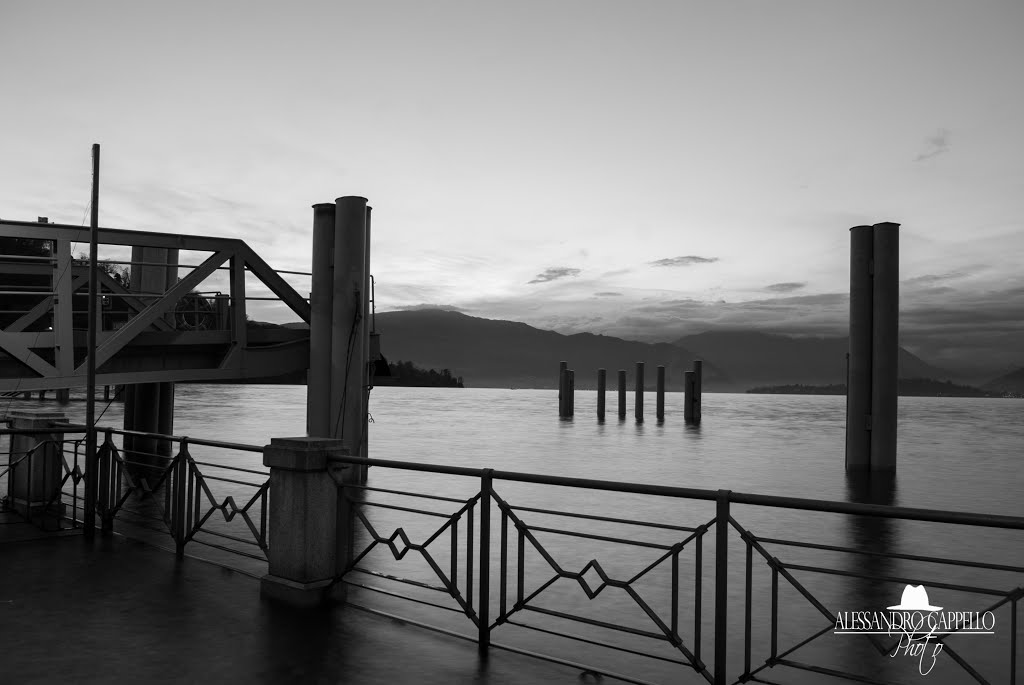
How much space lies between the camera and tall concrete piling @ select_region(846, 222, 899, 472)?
913 inches

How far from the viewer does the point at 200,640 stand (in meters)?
6.61

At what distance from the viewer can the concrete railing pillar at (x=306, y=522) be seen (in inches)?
300

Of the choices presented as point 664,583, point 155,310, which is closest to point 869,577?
point 664,583

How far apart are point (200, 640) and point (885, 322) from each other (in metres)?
21.5

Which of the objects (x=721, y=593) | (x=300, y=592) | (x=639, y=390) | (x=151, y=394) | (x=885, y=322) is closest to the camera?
(x=721, y=593)

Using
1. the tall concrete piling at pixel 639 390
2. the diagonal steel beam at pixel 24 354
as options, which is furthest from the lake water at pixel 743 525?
the tall concrete piling at pixel 639 390

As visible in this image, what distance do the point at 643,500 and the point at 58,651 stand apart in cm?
1489

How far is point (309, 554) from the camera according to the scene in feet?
25.1

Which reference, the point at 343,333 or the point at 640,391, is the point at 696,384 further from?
the point at 343,333

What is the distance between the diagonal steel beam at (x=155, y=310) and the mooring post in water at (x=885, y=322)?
1772cm

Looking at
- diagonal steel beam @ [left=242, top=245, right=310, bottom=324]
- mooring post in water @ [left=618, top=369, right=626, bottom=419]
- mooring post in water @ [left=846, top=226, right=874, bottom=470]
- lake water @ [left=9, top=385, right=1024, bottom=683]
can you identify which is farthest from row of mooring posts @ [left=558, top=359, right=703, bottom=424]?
diagonal steel beam @ [left=242, top=245, right=310, bottom=324]

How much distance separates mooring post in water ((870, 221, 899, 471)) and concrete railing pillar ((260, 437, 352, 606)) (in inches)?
770

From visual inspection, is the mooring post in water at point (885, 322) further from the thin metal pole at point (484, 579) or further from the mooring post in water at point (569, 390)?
the mooring post in water at point (569, 390)

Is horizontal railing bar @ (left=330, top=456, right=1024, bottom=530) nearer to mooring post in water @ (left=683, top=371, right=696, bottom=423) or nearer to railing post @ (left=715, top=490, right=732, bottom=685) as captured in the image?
railing post @ (left=715, top=490, right=732, bottom=685)
